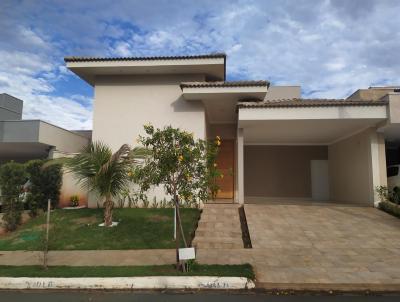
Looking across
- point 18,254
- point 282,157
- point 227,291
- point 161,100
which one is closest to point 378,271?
point 227,291

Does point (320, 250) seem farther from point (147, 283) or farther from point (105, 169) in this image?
point (105, 169)

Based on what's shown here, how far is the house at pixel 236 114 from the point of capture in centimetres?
1238

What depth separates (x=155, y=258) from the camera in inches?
308

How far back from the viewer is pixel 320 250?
820 cm

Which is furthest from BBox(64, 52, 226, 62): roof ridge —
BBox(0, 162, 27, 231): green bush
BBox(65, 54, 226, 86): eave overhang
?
BBox(0, 162, 27, 231): green bush

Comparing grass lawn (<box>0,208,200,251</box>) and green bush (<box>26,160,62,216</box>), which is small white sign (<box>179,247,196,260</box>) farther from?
green bush (<box>26,160,62,216</box>)

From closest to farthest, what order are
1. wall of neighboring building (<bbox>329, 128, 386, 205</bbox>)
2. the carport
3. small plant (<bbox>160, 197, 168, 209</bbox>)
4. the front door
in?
the carport
wall of neighboring building (<bbox>329, 128, 386, 205</bbox>)
small plant (<bbox>160, 197, 168, 209</bbox>)
the front door

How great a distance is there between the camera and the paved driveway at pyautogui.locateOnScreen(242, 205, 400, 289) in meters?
6.20

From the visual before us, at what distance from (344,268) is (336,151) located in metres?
11.0

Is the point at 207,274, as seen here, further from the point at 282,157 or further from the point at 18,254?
the point at 282,157

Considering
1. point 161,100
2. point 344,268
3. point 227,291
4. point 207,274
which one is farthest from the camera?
point 161,100

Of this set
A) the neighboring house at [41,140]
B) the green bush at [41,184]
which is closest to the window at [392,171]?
the neighboring house at [41,140]

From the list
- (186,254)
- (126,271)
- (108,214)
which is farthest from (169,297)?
(108,214)

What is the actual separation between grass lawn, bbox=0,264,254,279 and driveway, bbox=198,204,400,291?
460mm
